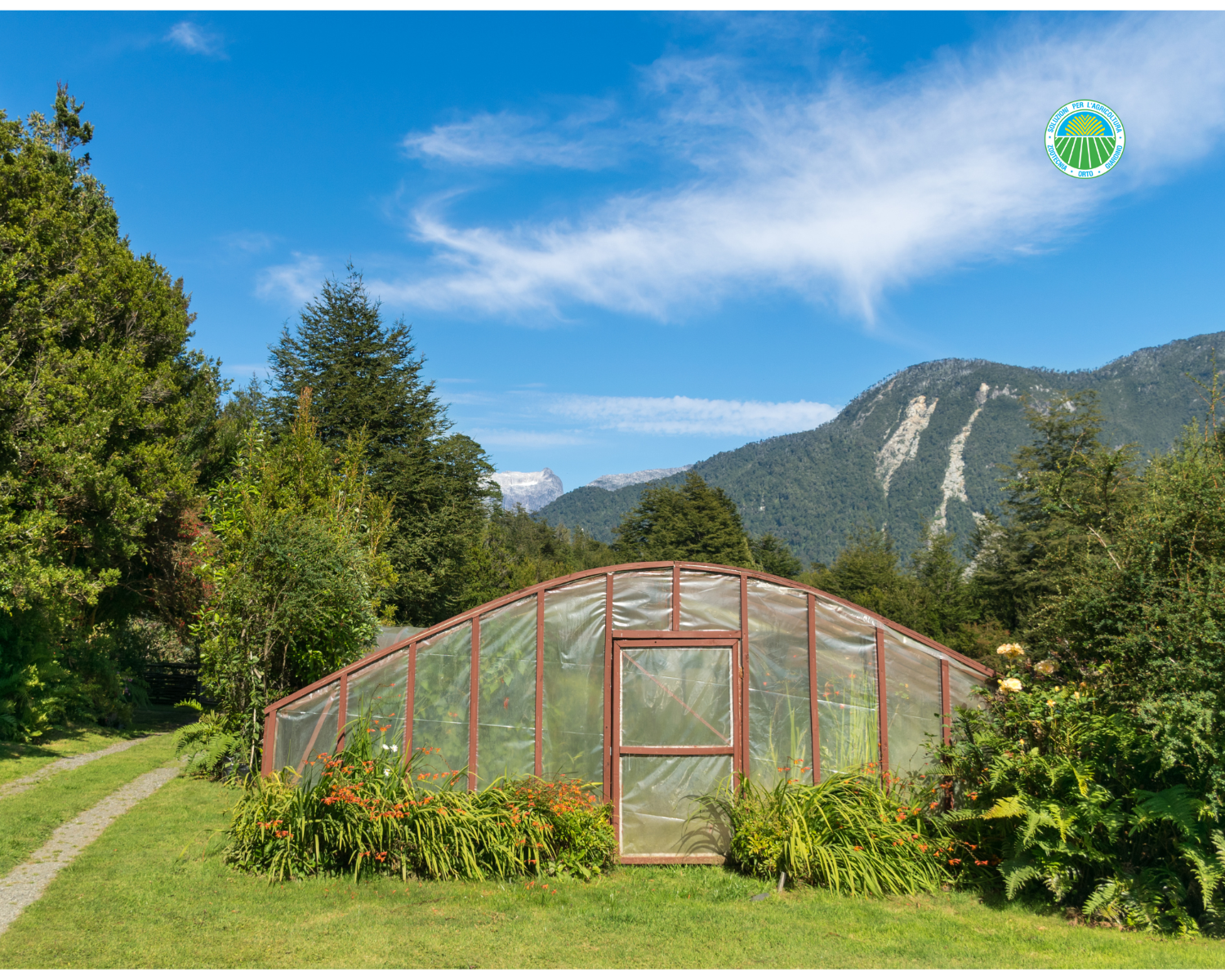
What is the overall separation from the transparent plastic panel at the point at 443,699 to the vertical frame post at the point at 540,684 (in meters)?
0.79

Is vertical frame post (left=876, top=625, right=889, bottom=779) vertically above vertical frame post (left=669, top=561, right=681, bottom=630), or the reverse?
vertical frame post (left=669, top=561, right=681, bottom=630)

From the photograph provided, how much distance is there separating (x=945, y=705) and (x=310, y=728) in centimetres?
720

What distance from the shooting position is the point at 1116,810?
263 inches

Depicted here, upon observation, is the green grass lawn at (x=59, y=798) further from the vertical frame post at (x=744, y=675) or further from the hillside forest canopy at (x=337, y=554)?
the vertical frame post at (x=744, y=675)

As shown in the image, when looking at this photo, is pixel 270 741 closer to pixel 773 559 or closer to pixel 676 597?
pixel 676 597

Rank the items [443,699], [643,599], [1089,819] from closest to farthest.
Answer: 1. [1089,819]
2. [443,699]
3. [643,599]

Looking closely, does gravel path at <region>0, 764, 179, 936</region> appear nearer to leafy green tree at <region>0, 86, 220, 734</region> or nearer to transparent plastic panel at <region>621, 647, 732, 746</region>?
leafy green tree at <region>0, 86, 220, 734</region>

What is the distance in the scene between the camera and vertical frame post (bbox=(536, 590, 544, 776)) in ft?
28.9

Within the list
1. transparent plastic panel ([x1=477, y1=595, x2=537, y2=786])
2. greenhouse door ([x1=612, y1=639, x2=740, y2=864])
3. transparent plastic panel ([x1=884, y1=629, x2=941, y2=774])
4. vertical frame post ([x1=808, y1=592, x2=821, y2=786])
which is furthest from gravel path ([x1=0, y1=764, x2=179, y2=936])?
transparent plastic panel ([x1=884, y1=629, x2=941, y2=774])

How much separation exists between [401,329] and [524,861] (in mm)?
26641

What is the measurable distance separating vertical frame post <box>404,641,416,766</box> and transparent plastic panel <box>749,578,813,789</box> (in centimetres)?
379

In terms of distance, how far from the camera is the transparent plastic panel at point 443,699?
8836mm

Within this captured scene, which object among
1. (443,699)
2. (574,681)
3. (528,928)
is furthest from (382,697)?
(528,928)

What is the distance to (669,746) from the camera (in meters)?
8.77
